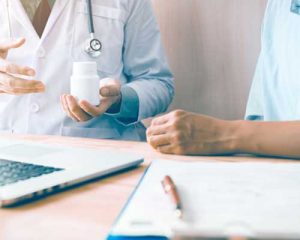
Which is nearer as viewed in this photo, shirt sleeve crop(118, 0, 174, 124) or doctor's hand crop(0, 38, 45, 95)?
doctor's hand crop(0, 38, 45, 95)

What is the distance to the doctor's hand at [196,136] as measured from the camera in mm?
767

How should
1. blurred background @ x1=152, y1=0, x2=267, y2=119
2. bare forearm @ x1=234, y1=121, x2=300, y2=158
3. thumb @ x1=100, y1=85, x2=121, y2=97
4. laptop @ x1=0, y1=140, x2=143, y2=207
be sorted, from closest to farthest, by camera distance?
laptop @ x1=0, y1=140, x2=143, y2=207
bare forearm @ x1=234, y1=121, x2=300, y2=158
thumb @ x1=100, y1=85, x2=121, y2=97
blurred background @ x1=152, y1=0, x2=267, y2=119

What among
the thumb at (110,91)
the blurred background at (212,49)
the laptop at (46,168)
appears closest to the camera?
the laptop at (46,168)

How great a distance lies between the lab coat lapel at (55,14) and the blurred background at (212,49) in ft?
1.32

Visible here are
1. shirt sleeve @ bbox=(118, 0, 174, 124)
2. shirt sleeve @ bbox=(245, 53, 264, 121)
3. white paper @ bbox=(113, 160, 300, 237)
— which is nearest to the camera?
white paper @ bbox=(113, 160, 300, 237)

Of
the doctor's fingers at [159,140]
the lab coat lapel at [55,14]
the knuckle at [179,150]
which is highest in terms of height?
the lab coat lapel at [55,14]

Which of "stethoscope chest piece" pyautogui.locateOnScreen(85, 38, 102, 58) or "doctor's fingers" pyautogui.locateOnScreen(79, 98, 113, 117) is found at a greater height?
"stethoscope chest piece" pyautogui.locateOnScreen(85, 38, 102, 58)

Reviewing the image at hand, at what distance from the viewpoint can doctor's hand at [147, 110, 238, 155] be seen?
77 centimetres

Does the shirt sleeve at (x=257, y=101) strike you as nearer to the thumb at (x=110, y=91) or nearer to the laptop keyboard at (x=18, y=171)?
the thumb at (x=110, y=91)

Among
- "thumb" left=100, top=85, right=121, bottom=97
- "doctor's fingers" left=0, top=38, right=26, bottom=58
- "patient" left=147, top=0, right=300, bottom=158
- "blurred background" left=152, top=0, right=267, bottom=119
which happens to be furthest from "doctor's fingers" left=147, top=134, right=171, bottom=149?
"blurred background" left=152, top=0, right=267, bottom=119

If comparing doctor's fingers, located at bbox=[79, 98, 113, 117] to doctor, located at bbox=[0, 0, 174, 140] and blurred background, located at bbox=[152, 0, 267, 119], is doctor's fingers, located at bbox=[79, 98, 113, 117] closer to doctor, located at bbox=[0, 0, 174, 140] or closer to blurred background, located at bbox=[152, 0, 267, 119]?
doctor, located at bbox=[0, 0, 174, 140]

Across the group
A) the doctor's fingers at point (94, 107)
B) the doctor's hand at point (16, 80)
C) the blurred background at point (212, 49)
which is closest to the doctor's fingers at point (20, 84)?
the doctor's hand at point (16, 80)

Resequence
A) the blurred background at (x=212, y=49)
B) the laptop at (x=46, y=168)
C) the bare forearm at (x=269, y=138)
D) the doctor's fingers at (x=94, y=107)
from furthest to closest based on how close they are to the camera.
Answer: the blurred background at (x=212, y=49)
the doctor's fingers at (x=94, y=107)
the bare forearm at (x=269, y=138)
the laptop at (x=46, y=168)

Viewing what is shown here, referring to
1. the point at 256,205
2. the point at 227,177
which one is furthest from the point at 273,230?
the point at 227,177
